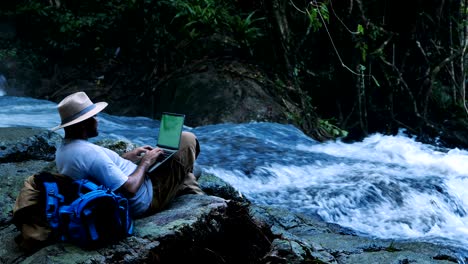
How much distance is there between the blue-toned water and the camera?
6250 mm

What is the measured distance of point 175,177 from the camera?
4215mm

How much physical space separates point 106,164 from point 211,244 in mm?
886

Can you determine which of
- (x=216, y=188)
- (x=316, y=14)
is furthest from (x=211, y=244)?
(x=316, y=14)

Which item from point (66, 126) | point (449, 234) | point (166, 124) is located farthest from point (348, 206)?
point (66, 126)

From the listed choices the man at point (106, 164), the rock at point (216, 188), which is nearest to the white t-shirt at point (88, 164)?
the man at point (106, 164)

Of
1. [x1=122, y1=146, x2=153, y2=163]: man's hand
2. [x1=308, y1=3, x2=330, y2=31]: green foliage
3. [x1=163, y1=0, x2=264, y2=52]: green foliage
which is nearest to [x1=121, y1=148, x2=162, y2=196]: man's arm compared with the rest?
[x1=122, y1=146, x2=153, y2=163]: man's hand

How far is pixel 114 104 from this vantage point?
1145 centimetres

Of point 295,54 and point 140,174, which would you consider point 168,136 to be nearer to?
point 140,174

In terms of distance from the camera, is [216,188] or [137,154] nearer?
[137,154]

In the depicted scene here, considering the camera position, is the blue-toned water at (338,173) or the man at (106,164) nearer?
the man at (106,164)

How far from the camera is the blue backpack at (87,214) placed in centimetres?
318

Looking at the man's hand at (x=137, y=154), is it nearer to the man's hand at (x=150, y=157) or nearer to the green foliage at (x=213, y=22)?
the man's hand at (x=150, y=157)

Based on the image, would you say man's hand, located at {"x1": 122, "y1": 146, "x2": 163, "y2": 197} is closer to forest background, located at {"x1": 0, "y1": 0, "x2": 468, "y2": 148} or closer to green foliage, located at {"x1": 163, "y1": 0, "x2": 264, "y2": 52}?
forest background, located at {"x1": 0, "y1": 0, "x2": 468, "y2": 148}

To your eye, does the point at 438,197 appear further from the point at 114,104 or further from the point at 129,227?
the point at 114,104
